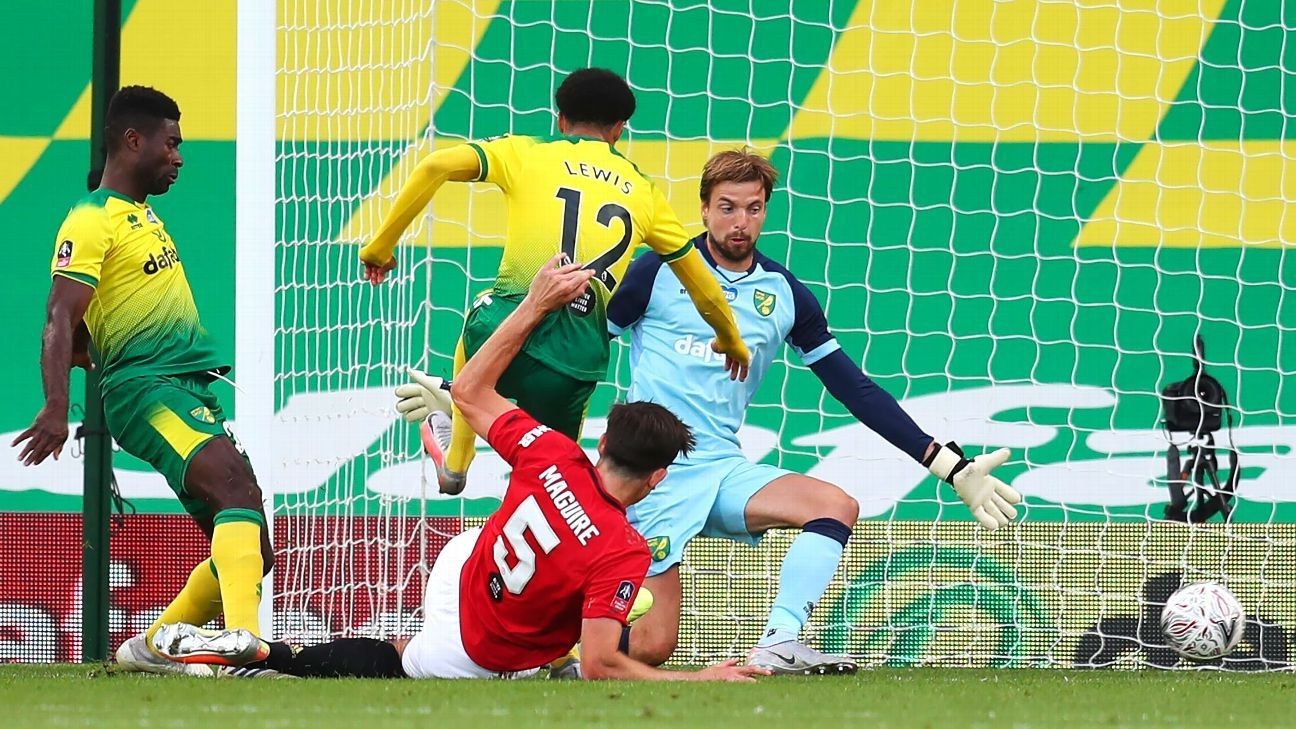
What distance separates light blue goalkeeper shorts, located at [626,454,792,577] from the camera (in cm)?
623

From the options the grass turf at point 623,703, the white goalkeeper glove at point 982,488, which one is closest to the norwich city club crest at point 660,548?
the grass turf at point 623,703

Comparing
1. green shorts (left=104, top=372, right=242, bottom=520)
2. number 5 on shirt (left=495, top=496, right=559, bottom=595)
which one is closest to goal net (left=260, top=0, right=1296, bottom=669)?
green shorts (left=104, top=372, right=242, bottom=520)

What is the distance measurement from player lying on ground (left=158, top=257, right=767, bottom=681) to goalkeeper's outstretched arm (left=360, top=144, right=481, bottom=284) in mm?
492

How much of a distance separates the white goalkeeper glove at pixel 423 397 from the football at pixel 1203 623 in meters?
2.81

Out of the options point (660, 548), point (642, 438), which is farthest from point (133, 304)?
point (660, 548)

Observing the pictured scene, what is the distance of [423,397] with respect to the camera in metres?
6.07

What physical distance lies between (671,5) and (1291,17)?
3.07 meters

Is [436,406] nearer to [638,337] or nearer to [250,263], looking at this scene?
[638,337]

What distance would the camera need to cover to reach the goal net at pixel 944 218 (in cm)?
852

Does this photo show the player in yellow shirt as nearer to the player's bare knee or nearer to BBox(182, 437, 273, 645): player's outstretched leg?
BBox(182, 437, 273, 645): player's outstretched leg

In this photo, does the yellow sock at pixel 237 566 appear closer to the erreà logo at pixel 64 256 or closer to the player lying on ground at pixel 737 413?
the erreà logo at pixel 64 256

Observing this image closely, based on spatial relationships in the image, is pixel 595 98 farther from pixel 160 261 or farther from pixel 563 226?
pixel 160 261

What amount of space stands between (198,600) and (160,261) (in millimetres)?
1119

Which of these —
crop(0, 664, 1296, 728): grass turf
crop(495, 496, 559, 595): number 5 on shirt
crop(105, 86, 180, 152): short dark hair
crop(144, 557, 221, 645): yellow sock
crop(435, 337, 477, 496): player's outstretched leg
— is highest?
crop(105, 86, 180, 152): short dark hair
